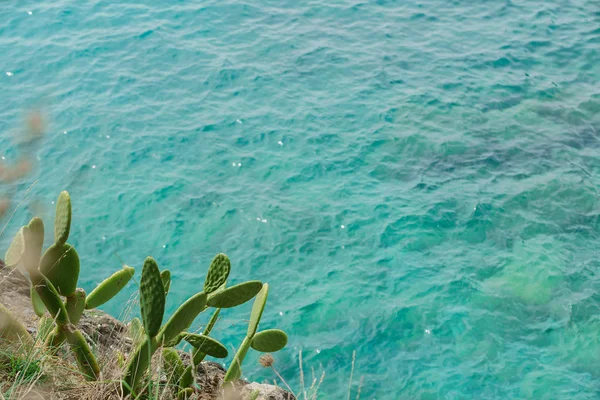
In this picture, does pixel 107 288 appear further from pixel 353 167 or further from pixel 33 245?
pixel 353 167

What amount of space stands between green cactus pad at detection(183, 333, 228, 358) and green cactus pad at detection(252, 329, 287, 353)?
Result: 0.65 feet

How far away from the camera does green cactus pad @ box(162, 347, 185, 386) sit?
3180mm

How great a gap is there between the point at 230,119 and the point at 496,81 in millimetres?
4484

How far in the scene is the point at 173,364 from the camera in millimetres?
3273

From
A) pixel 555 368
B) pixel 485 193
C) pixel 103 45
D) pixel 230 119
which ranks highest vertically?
pixel 103 45

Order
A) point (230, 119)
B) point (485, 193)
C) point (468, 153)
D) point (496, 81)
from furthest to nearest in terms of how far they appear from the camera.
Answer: point (496, 81), point (230, 119), point (468, 153), point (485, 193)

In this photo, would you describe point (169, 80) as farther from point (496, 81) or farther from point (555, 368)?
point (555, 368)

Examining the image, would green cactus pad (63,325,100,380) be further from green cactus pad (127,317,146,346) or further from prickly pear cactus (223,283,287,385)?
prickly pear cactus (223,283,287,385)

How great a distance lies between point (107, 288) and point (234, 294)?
78 cm

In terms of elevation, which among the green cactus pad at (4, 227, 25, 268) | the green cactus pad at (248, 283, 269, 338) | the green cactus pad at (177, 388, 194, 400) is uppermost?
the green cactus pad at (4, 227, 25, 268)

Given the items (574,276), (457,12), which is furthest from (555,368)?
(457,12)

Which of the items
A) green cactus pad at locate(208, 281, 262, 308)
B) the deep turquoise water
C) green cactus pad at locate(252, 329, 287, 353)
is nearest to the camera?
green cactus pad at locate(208, 281, 262, 308)

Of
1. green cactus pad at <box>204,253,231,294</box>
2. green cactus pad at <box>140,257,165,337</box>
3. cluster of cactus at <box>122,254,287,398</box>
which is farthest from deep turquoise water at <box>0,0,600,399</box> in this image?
green cactus pad at <box>140,257,165,337</box>

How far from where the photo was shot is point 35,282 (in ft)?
9.52
